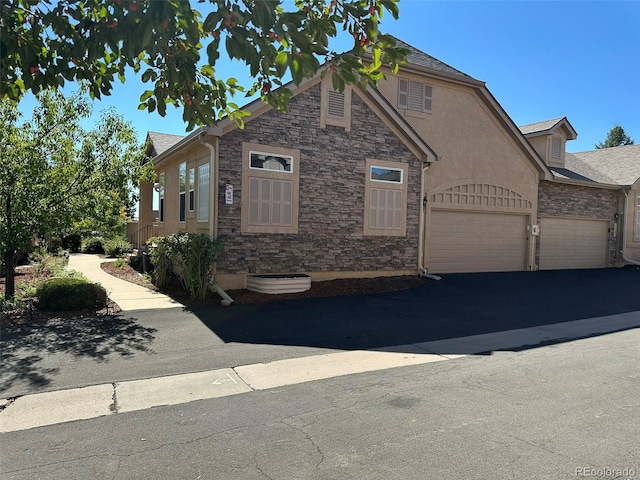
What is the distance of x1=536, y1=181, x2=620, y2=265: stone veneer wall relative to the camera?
60.7 ft

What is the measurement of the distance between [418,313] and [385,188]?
5078 mm

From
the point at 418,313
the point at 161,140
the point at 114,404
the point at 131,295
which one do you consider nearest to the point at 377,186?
the point at 418,313

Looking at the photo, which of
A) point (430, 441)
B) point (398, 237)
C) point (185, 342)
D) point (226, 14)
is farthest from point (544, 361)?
point (398, 237)

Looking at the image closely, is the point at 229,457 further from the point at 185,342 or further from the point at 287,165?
the point at 287,165

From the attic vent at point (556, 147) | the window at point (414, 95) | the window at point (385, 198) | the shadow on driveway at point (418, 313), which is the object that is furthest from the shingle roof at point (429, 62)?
the shadow on driveway at point (418, 313)

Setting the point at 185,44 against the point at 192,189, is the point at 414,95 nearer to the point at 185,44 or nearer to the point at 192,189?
the point at 192,189

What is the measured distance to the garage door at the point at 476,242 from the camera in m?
15.8

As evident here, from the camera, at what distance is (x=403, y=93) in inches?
618

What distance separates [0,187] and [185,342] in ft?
17.1

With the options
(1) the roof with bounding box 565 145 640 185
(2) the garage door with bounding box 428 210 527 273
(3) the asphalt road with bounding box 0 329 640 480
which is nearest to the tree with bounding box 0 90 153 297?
(3) the asphalt road with bounding box 0 329 640 480

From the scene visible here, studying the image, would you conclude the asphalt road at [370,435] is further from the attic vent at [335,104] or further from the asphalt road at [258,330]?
the attic vent at [335,104]

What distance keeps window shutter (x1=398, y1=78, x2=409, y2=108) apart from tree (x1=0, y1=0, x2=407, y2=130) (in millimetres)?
12453

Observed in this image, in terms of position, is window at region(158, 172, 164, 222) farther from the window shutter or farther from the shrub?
the window shutter

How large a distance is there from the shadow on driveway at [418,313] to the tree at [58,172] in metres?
3.45
